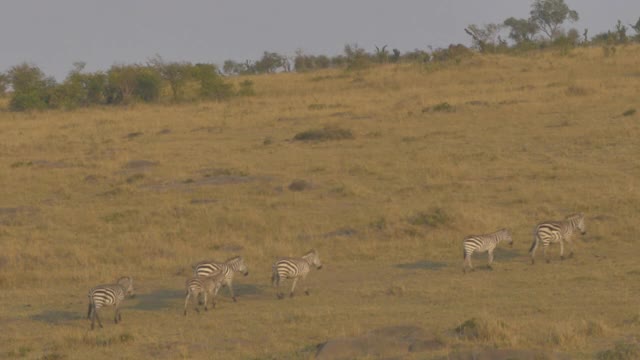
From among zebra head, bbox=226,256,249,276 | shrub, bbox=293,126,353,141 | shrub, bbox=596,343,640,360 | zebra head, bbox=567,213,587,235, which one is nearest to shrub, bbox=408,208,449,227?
zebra head, bbox=567,213,587,235

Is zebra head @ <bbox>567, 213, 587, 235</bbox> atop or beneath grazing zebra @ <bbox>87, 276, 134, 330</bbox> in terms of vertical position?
beneath

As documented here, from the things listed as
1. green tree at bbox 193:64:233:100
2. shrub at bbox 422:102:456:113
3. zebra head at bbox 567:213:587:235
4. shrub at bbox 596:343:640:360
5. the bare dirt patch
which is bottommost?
zebra head at bbox 567:213:587:235

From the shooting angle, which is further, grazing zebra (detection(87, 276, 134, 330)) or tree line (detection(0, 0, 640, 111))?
tree line (detection(0, 0, 640, 111))

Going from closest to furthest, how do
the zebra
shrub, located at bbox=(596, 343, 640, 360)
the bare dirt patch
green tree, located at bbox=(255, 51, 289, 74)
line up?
shrub, located at bbox=(596, 343, 640, 360)
the bare dirt patch
the zebra
green tree, located at bbox=(255, 51, 289, 74)

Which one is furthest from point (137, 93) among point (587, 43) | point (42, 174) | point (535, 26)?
point (535, 26)

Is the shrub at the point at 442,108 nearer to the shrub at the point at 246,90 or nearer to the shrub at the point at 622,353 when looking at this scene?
the shrub at the point at 246,90

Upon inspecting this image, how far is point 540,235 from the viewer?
52.0ft

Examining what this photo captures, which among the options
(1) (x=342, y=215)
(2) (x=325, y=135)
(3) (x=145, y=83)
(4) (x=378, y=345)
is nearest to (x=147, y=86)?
(3) (x=145, y=83)

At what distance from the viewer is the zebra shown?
1352 cm

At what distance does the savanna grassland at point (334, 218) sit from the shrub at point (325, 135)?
0.19 meters

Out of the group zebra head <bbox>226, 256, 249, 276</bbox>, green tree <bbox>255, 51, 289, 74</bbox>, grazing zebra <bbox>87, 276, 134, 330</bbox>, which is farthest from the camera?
green tree <bbox>255, 51, 289, 74</bbox>

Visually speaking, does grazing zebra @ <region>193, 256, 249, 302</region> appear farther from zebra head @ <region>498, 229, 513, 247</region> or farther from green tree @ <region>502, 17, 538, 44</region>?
green tree @ <region>502, 17, 538, 44</region>

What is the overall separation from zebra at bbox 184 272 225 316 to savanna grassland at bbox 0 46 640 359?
0.84ft

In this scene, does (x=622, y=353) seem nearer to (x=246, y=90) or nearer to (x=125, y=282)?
(x=125, y=282)
